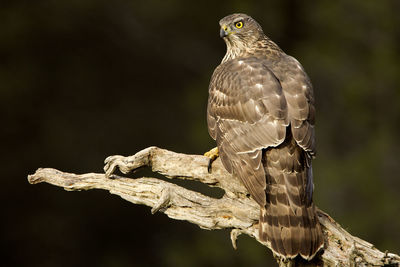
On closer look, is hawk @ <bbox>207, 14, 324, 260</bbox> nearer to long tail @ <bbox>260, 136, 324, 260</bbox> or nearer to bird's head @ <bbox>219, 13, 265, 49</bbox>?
long tail @ <bbox>260, 136, 324, 260</bbox>

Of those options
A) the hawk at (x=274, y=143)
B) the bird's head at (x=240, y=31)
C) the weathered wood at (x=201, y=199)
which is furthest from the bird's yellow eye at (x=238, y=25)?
the weathered wood at (x=201, y=199)

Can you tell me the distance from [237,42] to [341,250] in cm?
182

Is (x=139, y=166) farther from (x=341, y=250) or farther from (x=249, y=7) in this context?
(x=249, y=7)

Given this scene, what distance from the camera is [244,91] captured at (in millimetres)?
3986

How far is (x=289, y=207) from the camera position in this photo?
144 inches

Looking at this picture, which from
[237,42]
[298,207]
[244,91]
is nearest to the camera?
[298,207]

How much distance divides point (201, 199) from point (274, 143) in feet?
2.44

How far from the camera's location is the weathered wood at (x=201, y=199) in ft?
12.8

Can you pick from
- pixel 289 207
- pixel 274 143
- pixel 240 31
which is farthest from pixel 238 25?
pixel 289 207

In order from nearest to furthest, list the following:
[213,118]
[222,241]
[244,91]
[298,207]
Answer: [298,207] < [244,91] < [213,118] < [222,241]

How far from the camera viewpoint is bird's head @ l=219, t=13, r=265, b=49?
15.6 ft

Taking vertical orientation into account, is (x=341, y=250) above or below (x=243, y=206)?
below

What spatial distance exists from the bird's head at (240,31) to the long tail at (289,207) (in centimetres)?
125

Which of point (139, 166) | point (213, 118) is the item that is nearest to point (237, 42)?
point (213, 118)
